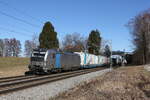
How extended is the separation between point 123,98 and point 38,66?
19166 mm

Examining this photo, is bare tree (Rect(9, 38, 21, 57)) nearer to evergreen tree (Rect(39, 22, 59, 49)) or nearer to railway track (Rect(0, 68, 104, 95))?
evergreen tree (Rect(39, 22, 59, 49))

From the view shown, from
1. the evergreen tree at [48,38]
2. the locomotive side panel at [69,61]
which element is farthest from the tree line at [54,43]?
the locomotive side panel at [69,61]

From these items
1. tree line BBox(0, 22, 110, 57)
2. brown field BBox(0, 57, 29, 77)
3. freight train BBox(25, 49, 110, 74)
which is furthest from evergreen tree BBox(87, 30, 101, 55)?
freight train BBox(25, 49, 110, 74)

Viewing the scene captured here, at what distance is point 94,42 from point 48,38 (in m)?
46.0

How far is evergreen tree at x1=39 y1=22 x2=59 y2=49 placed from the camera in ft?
258

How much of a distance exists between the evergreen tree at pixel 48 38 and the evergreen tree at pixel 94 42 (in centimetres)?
3737

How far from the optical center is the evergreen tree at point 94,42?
383 ft

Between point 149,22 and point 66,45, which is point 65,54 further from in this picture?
point 66,45

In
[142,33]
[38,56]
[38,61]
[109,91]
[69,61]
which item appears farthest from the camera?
[142,33]

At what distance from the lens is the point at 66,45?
116 m

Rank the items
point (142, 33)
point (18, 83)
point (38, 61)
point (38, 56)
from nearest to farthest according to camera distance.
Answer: point (18, 83)
point (38, 61)
point (38, 56)
point (142, 33)

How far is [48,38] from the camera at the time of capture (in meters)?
79.5

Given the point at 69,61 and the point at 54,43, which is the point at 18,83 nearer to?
the point at 69,61

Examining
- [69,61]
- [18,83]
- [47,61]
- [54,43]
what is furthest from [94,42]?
[18,83]
